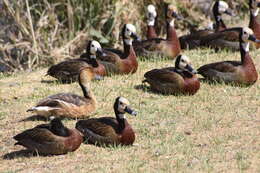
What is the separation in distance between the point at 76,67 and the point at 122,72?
83 centimetres

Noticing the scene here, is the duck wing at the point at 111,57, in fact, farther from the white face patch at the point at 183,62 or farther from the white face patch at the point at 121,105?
the white face patch at the point at 121,105

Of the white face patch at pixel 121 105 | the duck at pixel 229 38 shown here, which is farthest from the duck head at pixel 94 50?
the white face patch at pixel 121 105

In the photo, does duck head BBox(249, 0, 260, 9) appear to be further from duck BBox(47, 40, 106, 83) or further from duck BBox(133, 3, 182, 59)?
duck BBox(47, 40, 106, 83)

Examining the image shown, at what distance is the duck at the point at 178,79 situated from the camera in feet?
32.7

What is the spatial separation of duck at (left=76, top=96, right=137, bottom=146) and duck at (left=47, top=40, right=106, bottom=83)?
8.08 ft

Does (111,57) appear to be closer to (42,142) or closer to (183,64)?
(183,64)

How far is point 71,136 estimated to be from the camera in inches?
312

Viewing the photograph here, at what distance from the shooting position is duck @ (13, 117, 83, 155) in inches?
311

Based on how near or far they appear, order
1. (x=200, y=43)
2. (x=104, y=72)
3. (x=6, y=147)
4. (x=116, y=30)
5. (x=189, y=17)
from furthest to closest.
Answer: (x=189, y=17) → (x=116, y=30) → (x=200, y=43) → (x=104, y=72) → (x=6, y=147)

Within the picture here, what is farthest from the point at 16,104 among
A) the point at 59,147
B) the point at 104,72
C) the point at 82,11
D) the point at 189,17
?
the point at 189,17

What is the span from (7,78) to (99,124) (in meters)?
4.17

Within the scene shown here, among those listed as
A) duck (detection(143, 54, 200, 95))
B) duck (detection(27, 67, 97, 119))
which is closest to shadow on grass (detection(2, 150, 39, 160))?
duck (detection(27, 67, 97, 119))

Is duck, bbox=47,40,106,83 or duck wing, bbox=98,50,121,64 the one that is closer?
duck, bbox=47,40,106,83

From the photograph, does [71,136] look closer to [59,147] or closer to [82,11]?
[59,147]
